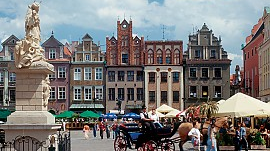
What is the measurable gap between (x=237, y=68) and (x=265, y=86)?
55.8 ft

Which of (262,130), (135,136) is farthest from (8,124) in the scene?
(262,130)

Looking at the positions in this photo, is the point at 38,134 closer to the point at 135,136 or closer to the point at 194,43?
the point at 135,136

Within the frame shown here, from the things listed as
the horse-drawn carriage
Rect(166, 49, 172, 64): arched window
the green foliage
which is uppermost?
Rect(166, 49, 172, 64): arched window

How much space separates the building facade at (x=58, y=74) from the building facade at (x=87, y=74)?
828mm

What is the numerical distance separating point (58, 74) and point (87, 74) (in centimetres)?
403

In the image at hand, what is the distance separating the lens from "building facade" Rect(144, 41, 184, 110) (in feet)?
224

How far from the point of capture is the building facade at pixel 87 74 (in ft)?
226

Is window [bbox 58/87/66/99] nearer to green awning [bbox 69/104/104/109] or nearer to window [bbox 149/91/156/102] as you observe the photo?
green awning [bbox 69/104/104/109]

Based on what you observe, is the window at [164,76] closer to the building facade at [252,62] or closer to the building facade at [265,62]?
the building facade at [252,62]

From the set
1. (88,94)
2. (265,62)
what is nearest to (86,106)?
(88,94)

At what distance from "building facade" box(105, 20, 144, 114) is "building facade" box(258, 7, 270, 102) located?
1668 cm

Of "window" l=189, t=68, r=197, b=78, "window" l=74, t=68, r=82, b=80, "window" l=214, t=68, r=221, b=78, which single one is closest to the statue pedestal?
"window" l=189, t=68, r=197, b=78

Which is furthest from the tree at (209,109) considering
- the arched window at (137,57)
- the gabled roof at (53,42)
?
the gabled roof at (53,42)

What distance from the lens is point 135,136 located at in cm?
2095
